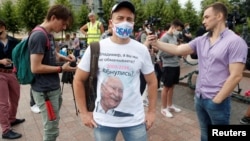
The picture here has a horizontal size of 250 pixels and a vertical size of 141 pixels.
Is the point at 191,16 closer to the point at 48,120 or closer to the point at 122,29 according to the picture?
the point at 48,120

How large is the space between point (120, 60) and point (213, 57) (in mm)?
1062

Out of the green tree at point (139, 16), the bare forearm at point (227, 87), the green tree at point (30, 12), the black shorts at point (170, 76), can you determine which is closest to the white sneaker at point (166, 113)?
the black shorts at point (170, 76)

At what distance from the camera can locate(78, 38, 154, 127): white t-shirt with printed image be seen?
6.73 ft

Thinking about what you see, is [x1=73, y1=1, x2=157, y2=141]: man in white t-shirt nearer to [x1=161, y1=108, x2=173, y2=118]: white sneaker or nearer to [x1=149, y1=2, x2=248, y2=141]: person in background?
[x1=149, y1=2, x2=248, y2=141]: person in background

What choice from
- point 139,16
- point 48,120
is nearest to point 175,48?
point 48,120

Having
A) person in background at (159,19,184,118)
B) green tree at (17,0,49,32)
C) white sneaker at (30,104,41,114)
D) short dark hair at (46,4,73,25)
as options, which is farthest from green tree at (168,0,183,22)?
short dark hair at (46,4,73,25)

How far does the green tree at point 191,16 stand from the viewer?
32.8 metres

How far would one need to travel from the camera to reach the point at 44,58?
2.76 metres

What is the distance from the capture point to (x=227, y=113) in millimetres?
2686

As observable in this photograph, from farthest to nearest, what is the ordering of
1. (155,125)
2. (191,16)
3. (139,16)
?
(191,16), (139,16), (155,125)

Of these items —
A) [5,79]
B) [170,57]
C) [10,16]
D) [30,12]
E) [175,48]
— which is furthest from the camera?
[10,16]

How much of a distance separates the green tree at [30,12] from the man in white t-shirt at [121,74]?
22513mm

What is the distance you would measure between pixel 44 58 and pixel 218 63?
1.84 m

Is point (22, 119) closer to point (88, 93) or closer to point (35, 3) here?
point (88, 93)
